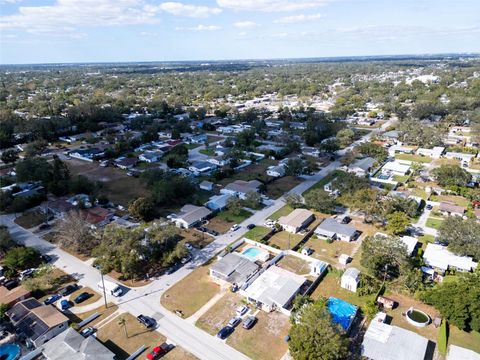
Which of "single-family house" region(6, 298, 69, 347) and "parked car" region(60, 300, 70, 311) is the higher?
"single-family house" region(6, 298, 69, 347)

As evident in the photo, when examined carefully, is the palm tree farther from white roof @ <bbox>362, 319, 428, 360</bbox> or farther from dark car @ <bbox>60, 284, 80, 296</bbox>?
white roof @ <bbox>362, 319, 428, 360</bbox>

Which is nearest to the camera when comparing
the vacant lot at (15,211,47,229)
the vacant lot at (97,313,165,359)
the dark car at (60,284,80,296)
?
the vacant lot at (97,313,165,359)

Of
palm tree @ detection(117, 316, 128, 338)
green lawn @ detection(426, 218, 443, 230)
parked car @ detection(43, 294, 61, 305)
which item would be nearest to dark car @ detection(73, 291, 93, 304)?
parked car @ detection(43, 294, 61, 305)

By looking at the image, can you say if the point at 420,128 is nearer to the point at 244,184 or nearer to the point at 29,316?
the point at 244,184

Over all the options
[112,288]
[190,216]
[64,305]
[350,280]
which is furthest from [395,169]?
[64,305]

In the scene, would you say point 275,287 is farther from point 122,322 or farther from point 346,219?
point 346,219

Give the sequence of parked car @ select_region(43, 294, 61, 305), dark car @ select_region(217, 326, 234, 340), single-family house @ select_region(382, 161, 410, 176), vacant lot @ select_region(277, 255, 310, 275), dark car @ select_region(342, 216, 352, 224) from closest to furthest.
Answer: dark car @ select_region(217, 326, 234, 340), parked car @ select_region(43, 294, 61, 305), vacant lot @ select_region(277, 255, 310, 275), dark car @ select_region(342, 216, 352, 224), single-family house @ select_region(382, 161, 410, 176)
